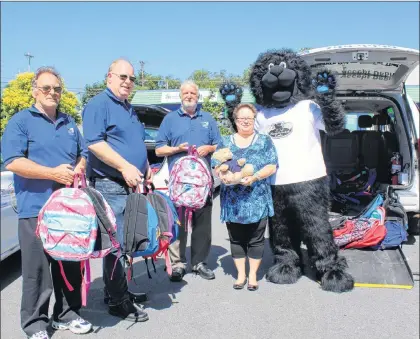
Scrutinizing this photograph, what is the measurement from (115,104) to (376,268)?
2983 mm

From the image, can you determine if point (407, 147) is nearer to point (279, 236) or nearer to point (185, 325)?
point (279, 236)

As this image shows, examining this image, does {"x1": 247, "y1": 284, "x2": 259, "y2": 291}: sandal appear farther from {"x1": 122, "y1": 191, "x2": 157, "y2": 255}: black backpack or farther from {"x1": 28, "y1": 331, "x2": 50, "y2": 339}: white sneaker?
{"x1": 28, "y1": 331, "x2": 50, "y2": 339}: white sneaker

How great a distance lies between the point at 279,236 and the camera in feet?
13.7

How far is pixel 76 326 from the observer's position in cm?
315

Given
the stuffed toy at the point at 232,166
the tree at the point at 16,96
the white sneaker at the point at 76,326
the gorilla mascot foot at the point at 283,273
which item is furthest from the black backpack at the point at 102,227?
the tree at the point at 16,96

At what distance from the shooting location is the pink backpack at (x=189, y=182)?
3.85 metres

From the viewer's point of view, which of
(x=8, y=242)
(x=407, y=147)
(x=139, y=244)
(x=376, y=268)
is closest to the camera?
(x=139, y=244)

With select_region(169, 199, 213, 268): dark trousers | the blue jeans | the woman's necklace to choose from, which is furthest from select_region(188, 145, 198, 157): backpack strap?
the blue jeans

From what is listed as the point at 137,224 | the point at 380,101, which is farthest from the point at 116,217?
the point at 380,101

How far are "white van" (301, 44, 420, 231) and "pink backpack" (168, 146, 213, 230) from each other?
4.64 feet

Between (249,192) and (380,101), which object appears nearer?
(249,192)

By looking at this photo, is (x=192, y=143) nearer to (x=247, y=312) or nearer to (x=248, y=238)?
(x=248, y=238)

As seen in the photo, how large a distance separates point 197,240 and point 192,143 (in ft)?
3.23

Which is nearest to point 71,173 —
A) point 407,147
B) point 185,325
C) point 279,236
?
point 185,325
